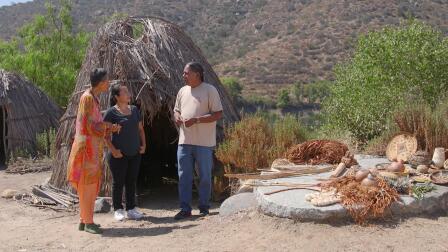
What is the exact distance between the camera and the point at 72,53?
1791cm

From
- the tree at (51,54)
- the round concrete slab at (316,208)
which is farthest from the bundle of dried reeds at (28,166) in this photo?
the round concrete slab at (316,208)

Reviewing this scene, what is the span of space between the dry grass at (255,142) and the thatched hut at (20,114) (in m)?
6.34

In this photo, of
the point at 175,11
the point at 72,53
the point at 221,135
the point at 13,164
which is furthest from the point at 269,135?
the point at 175,11

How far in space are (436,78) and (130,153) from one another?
17.2ft

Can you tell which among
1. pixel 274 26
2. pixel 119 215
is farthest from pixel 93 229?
pixel 274 26

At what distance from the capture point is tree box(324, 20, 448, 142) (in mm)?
8633

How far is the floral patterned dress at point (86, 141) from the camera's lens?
533 cm

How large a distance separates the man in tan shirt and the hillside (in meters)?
21.8

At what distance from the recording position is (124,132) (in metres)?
5.73

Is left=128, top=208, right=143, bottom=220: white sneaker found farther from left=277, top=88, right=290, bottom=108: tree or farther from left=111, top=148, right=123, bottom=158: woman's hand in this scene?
left=277, top=88, right=290, bottom=108: tree

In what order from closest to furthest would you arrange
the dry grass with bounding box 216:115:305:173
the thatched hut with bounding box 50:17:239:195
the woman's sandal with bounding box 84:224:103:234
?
the woman's sandal with bounding box 84:224:103:234 < the dry grass with bounding box 216:115:305:173 < the thatched hut with bounding box 50:17:239:195

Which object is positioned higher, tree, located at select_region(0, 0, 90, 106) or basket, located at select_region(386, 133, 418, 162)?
tree, located at select_region(0, 0, 90, 106)

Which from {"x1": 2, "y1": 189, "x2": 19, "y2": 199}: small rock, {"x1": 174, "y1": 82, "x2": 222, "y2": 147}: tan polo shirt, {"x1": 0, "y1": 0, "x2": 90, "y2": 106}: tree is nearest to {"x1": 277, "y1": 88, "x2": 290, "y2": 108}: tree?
{"x1": 0, "y1": 0, "x2": 90, "y2": 106}: tree

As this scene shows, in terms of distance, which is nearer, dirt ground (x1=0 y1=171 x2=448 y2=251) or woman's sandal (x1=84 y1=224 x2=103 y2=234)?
dirt ground (x1=0 y1=171 x2=448 y2=251)
